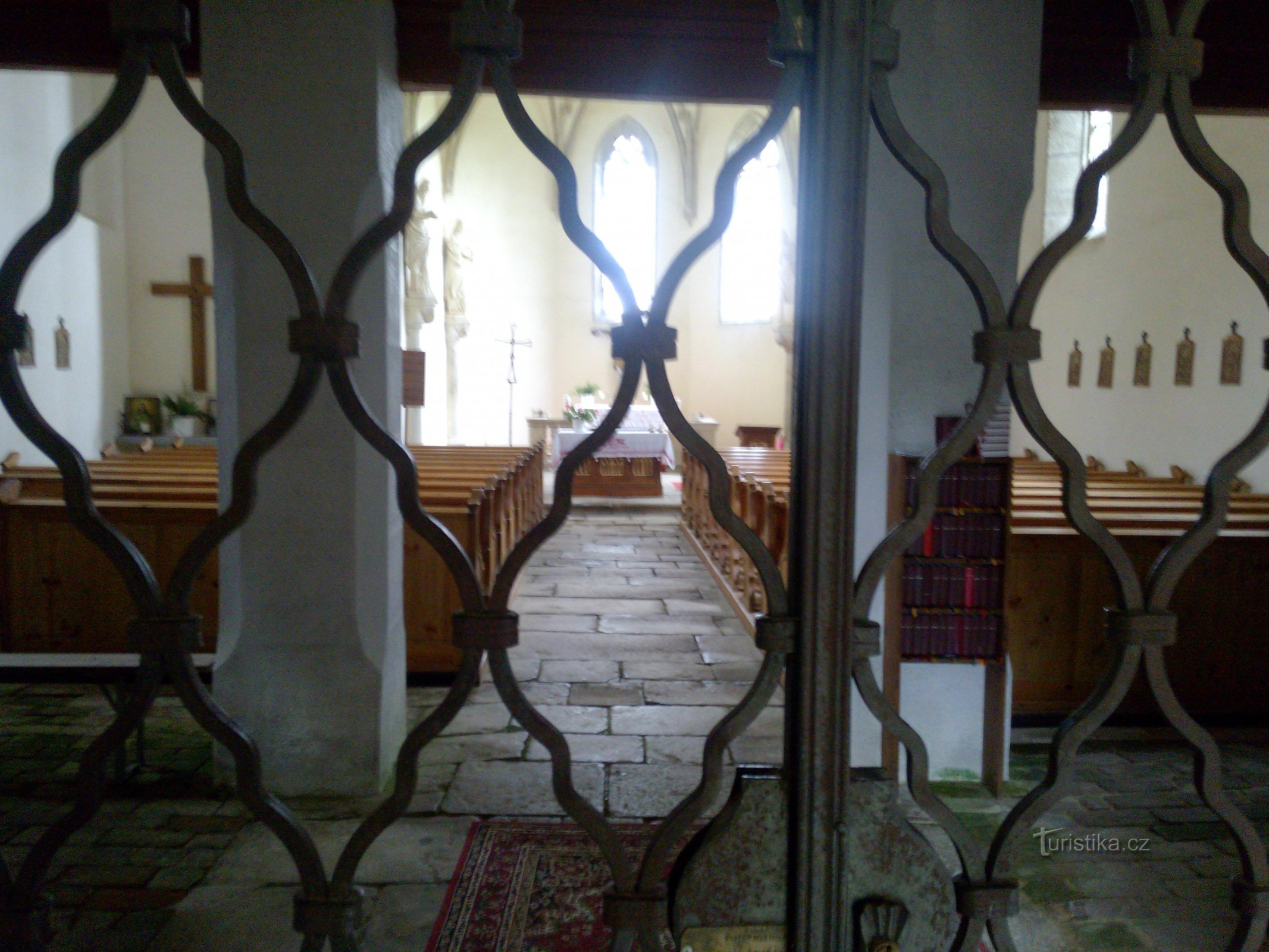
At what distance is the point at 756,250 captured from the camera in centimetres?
1501

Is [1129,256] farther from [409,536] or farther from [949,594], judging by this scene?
[409,536]

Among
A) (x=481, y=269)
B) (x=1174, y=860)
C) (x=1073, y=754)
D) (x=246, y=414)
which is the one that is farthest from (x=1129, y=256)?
(x=481, y=269)

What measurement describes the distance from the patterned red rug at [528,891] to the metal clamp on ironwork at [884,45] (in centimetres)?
175

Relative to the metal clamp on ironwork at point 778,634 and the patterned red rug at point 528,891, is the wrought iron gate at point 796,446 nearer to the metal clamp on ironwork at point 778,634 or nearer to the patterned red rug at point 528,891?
the metal clamp on ironwork at point 778,634

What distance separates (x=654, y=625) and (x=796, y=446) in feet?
15.4

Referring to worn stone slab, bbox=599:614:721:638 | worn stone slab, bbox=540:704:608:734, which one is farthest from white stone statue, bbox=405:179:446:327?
worn stone slab, bbox=540:704:608:734

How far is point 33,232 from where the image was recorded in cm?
80

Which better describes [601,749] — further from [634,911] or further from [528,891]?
[634,911]

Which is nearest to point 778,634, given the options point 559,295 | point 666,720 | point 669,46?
point 666,720

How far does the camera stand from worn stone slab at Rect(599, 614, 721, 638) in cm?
525

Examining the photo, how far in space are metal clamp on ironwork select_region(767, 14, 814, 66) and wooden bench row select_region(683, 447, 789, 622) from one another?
2327 millimetres

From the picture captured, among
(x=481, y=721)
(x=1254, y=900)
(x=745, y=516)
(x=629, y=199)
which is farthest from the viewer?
(x=629, y=199)

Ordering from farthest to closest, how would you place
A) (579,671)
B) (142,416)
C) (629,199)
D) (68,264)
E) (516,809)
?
(629,199)
(142,416)
(68,264)
(579,671)
(516,809)

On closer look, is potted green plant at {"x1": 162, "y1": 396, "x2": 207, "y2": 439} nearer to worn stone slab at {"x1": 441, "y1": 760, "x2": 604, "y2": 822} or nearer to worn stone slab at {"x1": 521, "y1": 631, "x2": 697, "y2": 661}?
worn stone slab at {"x1": 521, "y1": 631, "x2": 697, "y2": 661}
